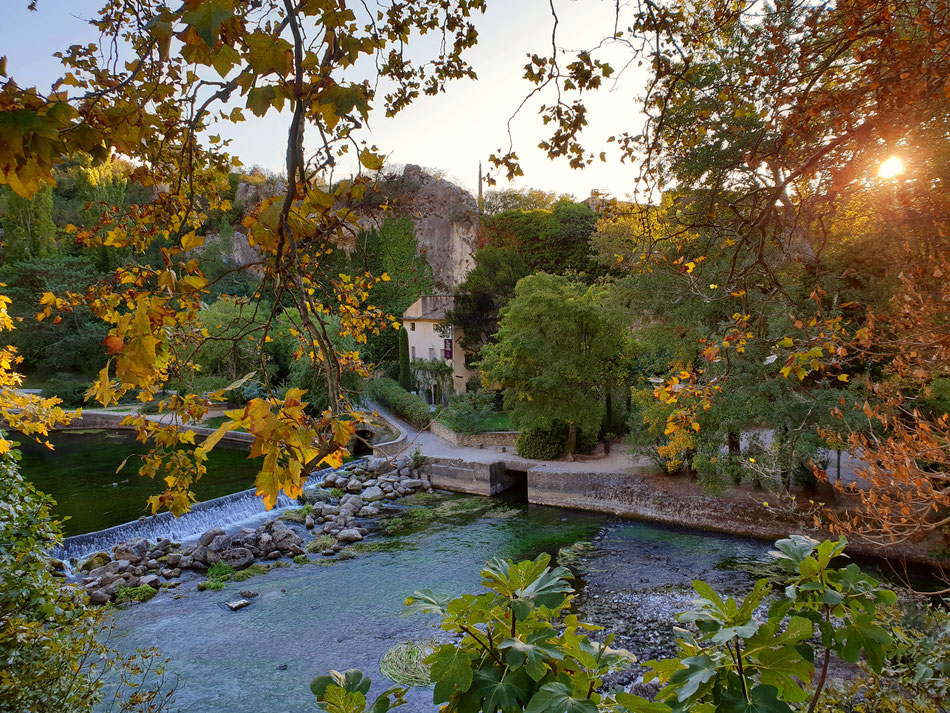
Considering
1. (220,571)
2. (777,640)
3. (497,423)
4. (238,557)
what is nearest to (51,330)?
(497,423)

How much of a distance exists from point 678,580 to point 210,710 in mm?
6988

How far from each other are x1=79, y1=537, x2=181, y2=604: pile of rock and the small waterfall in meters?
0.42

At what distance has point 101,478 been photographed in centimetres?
1525

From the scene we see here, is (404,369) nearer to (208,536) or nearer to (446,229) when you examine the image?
(446,229)

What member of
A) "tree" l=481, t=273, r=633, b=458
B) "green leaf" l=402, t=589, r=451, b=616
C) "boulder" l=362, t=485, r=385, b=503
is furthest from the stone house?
"green leaf" l=402, t=589, r=451, b=616

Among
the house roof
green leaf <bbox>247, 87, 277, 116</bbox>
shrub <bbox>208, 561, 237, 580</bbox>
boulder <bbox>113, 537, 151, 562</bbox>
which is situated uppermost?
the house roof

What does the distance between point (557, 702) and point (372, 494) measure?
13.8 metres

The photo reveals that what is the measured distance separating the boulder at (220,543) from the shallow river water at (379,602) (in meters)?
1.26

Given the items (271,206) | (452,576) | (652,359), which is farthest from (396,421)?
(271,206)

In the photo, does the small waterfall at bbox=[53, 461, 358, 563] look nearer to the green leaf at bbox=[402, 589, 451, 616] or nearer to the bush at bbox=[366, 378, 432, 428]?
the bush at bbox=[366, 378, 432, 428]

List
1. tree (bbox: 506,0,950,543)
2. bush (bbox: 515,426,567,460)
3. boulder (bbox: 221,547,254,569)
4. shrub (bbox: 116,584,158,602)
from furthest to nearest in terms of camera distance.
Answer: bush (bbox: 515,426,567,460), boulder (bbox: 221,547,254,569), shrub (bbox: 116,584,158,602), tree (bbox: 506,0,950,543)

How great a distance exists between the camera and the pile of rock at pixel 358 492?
41.2ft

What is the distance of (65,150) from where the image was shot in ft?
3.94

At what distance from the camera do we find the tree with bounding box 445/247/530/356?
74.3 ft
